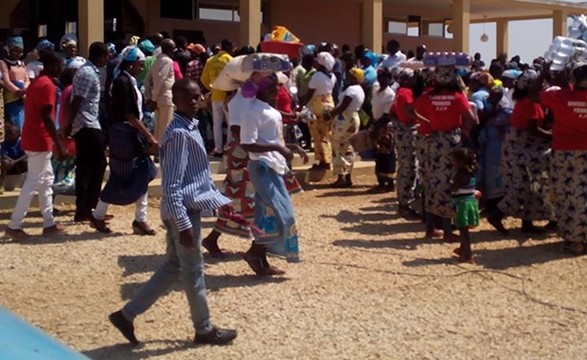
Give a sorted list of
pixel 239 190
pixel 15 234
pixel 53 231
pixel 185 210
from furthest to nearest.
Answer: pixel 53 231 → pixel 15 234 → pixel 239 190 → pixel 185 210

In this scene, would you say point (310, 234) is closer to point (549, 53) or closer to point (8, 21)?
point (549, 53)

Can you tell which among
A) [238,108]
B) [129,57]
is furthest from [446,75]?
[129,57]

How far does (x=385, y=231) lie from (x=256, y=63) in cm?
312

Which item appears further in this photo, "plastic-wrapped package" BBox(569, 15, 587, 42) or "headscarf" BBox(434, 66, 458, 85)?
"plastic-wrapped package" BBox(569, 15, 587, 42)

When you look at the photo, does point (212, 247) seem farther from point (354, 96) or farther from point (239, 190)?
point (354, 96)

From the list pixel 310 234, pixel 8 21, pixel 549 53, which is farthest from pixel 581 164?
pixel 8 21

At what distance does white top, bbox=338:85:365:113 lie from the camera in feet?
38.4

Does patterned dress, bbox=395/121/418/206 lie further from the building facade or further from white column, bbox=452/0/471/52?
white column, bbox=452/0/471/52

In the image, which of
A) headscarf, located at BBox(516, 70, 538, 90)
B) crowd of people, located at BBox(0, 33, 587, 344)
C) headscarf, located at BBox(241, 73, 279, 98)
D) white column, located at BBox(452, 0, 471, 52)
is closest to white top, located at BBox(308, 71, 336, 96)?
crowd of people, located at BBox(0, 33, 587, 344)

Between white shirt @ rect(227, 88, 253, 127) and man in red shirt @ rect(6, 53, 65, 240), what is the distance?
1848 millimetres

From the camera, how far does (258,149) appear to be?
682 cm

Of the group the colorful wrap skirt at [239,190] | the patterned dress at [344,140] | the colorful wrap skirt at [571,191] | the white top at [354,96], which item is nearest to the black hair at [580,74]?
the colorful wrap skirt at [571,191]

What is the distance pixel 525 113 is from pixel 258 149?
3.19 m

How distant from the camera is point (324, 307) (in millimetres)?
6582
